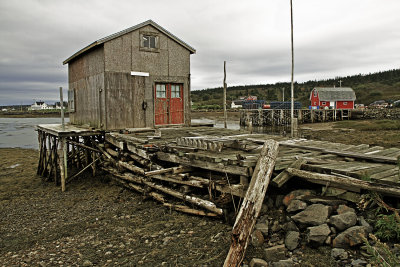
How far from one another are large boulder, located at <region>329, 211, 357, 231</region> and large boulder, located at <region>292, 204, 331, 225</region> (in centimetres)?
21

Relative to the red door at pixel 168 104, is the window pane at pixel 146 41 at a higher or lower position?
higher

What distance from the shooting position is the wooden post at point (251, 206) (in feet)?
16.3

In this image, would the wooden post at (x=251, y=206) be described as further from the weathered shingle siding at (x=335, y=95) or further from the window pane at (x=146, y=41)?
the weathered shingle siding at (x=335, y=95)

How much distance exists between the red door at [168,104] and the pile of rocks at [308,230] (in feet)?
30.7

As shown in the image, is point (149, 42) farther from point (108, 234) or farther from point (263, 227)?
point (263, 227)

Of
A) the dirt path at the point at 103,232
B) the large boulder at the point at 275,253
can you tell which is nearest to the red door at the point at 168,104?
the dirt path at the point at 103,232

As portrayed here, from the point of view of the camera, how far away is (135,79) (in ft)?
45.2

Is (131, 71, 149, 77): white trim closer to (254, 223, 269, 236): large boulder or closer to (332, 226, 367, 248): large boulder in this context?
(254, 223, 269, 236): large boulder

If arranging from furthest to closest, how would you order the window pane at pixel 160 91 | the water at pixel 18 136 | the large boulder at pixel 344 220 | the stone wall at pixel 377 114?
the stone wall at pixel 377 114
the water at pixel 18 136
the window pane at pixel 160 91
the large boulder at pixel 344 220

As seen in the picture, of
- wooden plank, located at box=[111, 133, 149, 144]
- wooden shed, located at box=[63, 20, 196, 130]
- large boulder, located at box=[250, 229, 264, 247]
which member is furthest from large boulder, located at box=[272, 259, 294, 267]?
wooden shed, located at box=[63, 20, 196, 130]

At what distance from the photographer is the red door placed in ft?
47.8

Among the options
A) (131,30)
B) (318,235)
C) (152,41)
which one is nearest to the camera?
(318,235)

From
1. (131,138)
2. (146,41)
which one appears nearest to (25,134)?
(146,41)

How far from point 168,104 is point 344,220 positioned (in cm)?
1098
